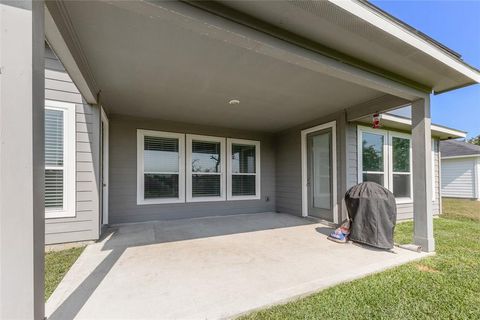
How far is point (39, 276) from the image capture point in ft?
4.72

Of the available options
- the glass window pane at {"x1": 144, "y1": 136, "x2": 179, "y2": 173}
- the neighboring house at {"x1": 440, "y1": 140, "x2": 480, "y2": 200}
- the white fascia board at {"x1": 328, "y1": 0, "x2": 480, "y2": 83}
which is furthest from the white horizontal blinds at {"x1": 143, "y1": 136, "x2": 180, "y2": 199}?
the neighboring house at {"x1": 440, "y1": 140, "x2": 480, "y2": 200}

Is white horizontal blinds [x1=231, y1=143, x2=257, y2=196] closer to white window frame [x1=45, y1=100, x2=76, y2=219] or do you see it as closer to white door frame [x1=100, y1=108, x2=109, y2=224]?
white door frame [x1=100, y1=108, x2=109, y2=224]

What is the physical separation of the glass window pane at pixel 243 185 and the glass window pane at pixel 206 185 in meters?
0.49

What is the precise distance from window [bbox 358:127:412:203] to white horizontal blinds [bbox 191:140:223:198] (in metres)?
3.37

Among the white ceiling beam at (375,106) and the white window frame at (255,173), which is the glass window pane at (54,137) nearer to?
the white window frame at (255,173)

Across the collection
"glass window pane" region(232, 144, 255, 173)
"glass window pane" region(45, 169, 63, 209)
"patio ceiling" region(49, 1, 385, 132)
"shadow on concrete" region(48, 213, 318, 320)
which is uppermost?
"patio ceiling" region(49, 1, 385, 132)

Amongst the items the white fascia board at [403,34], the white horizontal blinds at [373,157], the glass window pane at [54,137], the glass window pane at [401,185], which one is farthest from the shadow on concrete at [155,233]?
the white fascia board at [403,34]

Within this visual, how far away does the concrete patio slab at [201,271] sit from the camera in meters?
1.95

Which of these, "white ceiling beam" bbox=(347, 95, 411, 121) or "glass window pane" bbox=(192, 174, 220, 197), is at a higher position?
"white ceiling beam" bbox=(347, 95, 411, 121)

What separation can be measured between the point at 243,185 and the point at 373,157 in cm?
Answer: 328

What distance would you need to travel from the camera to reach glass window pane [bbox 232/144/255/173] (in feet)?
21.2
